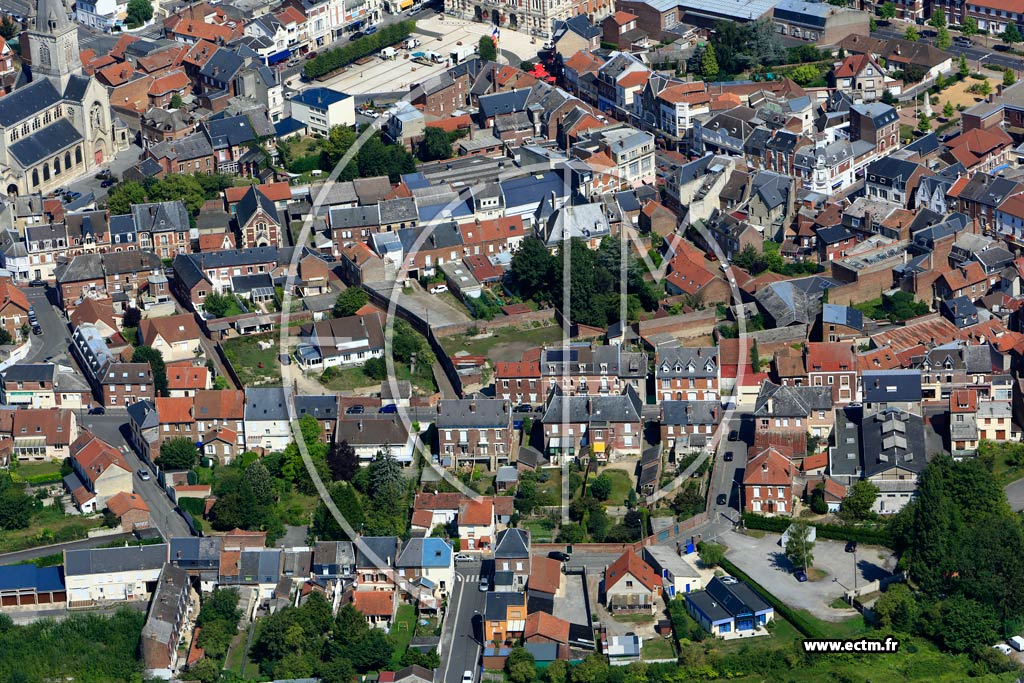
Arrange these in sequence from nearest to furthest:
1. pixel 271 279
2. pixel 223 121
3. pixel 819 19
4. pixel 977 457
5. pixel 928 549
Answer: pixel 928 549, pixel 977 457, pixel 271 279, pixel 223 121, pixel 819 19

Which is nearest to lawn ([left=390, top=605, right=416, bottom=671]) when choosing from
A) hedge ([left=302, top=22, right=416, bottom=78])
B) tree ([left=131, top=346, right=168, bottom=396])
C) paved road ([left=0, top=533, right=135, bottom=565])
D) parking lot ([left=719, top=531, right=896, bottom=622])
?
paved road ([left=0, top=533, right=135, bottom=565])

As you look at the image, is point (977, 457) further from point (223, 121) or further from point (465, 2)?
point (465, 2)

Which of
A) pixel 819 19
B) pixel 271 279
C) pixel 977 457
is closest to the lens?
pixel 977 457

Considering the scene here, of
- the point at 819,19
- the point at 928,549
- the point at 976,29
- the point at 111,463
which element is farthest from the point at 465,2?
the point at 928,549

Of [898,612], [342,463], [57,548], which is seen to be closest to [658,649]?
[898,612]

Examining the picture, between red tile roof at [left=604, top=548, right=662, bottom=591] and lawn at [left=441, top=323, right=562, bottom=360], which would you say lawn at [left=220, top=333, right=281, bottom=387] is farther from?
red tile roof at [left=604, top=548, right=662, bottom=591]

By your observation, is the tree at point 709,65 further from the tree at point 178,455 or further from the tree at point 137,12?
the tree at point 178,455
